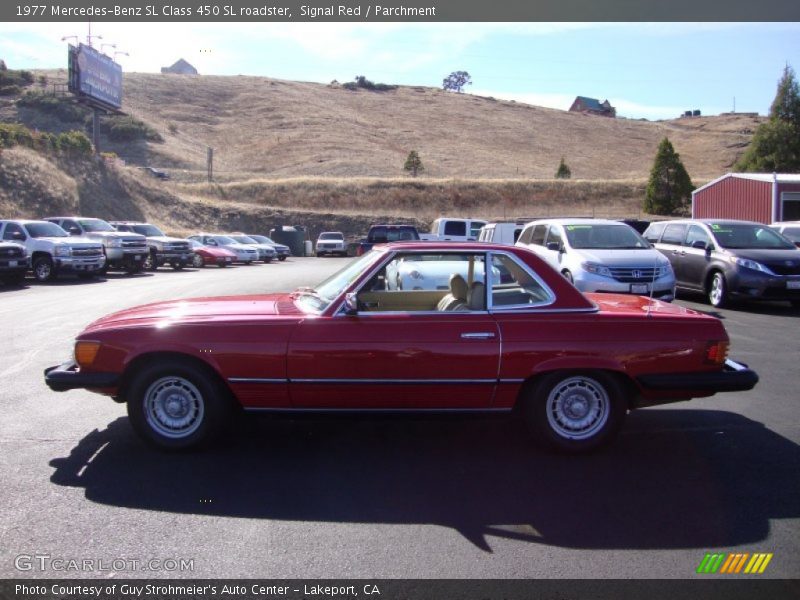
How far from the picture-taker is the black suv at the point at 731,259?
43.4 feet

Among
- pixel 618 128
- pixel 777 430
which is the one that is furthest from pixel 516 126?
pixel 777 430

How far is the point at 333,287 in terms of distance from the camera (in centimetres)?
558

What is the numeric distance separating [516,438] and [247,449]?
211 cm

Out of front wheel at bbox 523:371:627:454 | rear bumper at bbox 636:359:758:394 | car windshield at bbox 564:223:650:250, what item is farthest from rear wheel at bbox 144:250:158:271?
rear bumper at bbox 636:359:758:394

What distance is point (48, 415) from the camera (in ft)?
20.5

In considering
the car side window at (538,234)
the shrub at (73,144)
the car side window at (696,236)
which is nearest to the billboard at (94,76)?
the shrub at (73,144)

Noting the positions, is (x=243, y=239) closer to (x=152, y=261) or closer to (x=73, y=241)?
(x=152, y=261)

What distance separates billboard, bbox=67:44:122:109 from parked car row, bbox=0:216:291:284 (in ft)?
45.8

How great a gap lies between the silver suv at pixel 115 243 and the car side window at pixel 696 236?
16869 millimetres

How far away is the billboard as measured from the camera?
3841 cm

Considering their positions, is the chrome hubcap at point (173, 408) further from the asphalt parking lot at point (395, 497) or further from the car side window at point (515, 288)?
the car side window at point (515, 288)

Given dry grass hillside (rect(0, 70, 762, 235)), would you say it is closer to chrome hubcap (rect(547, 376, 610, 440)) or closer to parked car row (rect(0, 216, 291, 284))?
parked car row (rect(0, 216, 291, 284))

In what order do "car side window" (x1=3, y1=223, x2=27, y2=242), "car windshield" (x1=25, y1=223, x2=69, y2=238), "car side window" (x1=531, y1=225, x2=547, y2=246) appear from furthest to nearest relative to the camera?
"car windshield" (x1=25, y1=223, x2=69, y2=238), "car side window" (x1=3, y1=223, x2=27, y2=242), "car side window" (x1=531, y1=225, x2=547, y2=246)

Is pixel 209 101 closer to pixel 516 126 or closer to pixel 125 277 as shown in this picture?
pixel 516 126
